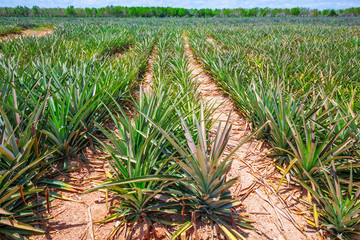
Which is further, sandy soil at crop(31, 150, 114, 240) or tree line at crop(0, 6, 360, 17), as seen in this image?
tree line at crop(0, 6, 360, 17)

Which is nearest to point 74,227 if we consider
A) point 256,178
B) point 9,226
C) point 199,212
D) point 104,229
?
point 104,229

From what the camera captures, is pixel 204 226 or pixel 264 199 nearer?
pixel 204 226

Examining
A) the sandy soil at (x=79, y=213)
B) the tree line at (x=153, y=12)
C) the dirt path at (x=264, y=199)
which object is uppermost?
the tree line at (x=153, y=12)

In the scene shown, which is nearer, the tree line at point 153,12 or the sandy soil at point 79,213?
the sandy soil at point 79,213

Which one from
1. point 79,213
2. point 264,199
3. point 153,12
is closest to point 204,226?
point 264,199

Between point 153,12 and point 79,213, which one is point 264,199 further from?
point 153,12

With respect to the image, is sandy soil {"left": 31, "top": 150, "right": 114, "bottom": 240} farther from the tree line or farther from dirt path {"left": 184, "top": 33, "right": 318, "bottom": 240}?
the tree line

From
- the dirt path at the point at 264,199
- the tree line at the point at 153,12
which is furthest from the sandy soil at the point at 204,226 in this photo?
the tree line at the point at 153,12

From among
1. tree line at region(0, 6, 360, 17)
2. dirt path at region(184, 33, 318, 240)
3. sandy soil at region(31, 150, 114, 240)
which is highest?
tree line at region(0, 6, 360, 17)

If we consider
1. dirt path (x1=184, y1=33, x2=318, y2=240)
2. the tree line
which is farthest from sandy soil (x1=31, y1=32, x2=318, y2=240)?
the tree line

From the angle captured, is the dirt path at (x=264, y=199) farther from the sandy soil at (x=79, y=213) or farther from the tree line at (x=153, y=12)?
the tree line at (x=153, y=12)

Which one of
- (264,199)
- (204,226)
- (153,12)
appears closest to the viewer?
(204,226)

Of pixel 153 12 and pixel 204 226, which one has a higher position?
pixel 153 12

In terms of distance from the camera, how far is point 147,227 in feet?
3.32
